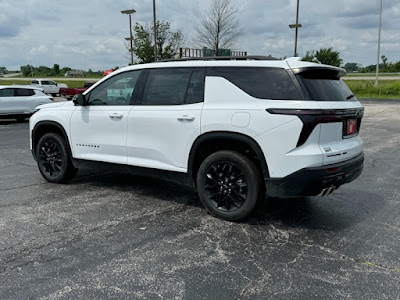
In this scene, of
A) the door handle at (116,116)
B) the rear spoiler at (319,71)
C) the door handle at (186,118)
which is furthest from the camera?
the door handle at (116,116)

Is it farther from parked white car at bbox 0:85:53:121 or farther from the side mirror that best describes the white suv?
parked white car at bbox 0:85:53:121

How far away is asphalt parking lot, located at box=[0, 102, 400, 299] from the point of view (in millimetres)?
2953

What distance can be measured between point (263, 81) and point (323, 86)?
25.0 inches

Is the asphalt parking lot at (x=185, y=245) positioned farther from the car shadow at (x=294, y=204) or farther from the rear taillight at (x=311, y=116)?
the rear taillight at (x=311, y=116)

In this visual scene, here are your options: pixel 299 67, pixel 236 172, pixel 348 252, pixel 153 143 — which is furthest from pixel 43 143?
pixel 348 252

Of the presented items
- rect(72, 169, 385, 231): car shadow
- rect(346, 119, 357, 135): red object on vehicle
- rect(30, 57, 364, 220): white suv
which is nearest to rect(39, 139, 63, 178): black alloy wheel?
rect(72, 169, 385, 231): car shadow

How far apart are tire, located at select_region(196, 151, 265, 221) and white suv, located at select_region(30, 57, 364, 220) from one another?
12mm

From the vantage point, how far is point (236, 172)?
13.8 feet

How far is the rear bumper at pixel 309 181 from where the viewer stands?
12.3 ft

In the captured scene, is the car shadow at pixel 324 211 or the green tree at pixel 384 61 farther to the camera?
the green tree at pixel 384 61

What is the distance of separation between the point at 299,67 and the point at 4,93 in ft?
49.4

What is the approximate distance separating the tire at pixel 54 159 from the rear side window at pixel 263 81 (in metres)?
2.83

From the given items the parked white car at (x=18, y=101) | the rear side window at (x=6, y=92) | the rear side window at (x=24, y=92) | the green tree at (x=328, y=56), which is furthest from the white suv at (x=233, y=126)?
the green tree at (x=328, y=56)

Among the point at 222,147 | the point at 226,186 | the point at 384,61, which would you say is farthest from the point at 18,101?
the point at 384,61
